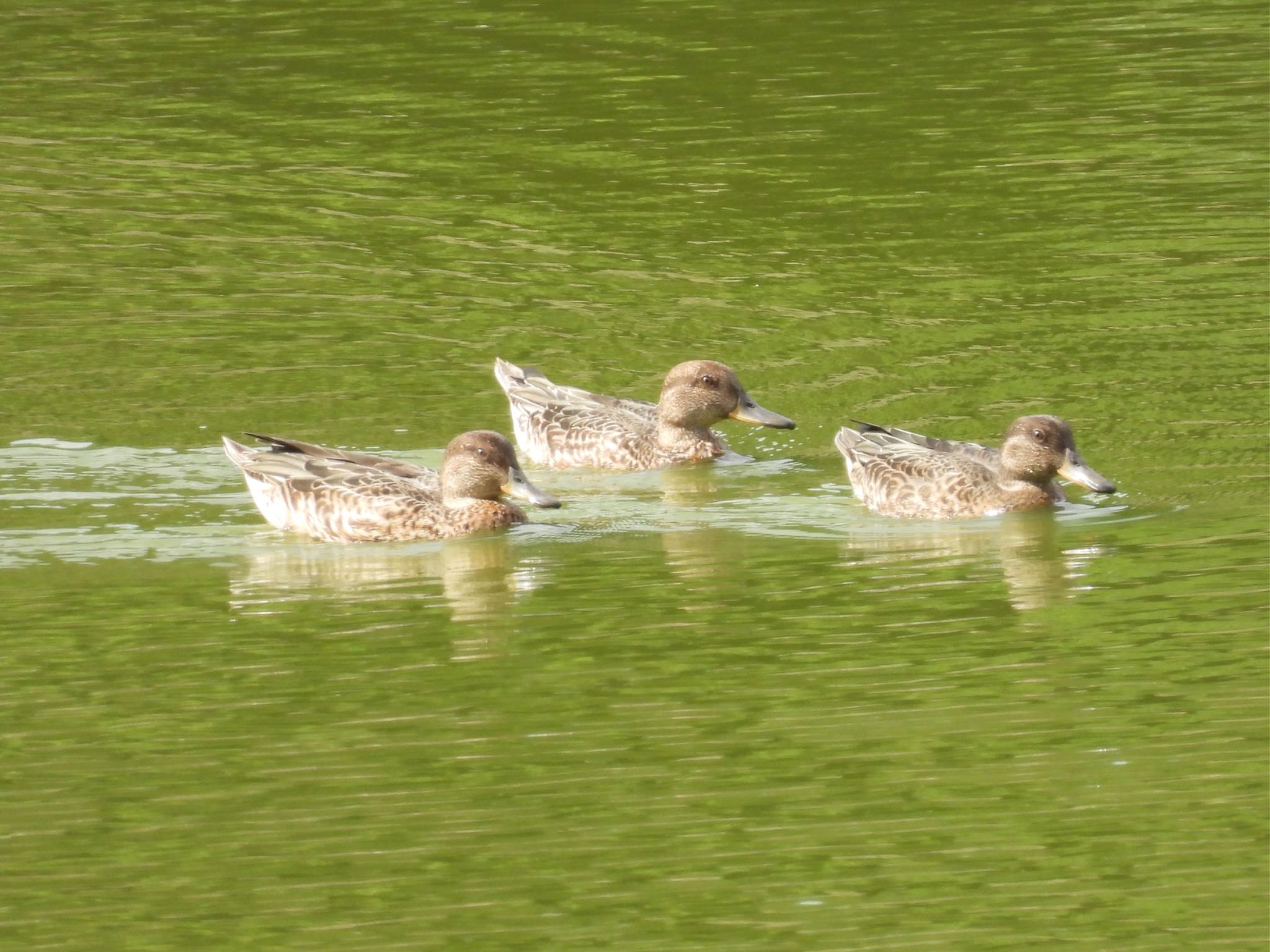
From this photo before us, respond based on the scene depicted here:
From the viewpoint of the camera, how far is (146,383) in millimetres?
15625

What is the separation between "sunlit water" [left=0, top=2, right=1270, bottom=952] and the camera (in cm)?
799

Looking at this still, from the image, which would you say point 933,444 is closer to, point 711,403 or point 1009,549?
point 1009,549

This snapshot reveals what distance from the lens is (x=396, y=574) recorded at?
12227mm

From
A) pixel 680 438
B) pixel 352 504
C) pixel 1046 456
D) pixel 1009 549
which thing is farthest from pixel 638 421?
pixel 1009 549

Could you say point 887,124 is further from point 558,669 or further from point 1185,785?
point 1185,785

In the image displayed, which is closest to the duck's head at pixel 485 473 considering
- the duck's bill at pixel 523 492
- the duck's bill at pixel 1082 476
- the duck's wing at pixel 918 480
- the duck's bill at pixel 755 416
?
the duck's bill at pixel 523 492

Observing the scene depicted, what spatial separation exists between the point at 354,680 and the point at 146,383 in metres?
6.05

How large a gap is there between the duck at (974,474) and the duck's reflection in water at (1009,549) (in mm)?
97

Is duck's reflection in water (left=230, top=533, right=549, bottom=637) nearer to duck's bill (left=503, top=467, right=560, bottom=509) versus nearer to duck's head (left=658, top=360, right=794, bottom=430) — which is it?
duck's bill (left=503, top=467, right=560, bottom=509)

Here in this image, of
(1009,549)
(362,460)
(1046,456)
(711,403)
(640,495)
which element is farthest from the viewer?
(711,403)

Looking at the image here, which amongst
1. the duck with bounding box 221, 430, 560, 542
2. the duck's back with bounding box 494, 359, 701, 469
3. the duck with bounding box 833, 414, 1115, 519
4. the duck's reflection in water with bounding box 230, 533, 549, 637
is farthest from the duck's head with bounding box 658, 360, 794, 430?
the duck's reflection in water with bounding box 230, 533, 549, 637


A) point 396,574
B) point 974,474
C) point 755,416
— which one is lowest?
point 396,574

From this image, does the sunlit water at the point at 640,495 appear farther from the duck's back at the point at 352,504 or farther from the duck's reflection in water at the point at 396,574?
the duck's back at the point at 352,504

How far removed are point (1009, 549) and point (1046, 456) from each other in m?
0.69
